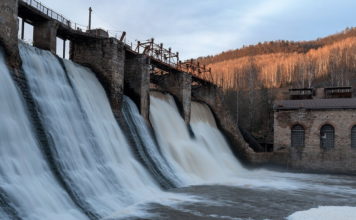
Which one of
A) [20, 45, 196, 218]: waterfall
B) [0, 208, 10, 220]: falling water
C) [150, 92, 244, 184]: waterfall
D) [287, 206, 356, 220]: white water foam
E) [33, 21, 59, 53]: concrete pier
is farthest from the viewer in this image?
[150, 92, 244, 184]: waterfall

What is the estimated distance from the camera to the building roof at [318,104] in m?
33.7

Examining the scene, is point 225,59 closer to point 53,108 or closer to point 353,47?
point 353,47

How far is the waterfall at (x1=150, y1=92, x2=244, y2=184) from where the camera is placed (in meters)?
24.5

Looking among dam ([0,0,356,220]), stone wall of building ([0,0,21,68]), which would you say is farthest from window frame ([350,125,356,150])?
stone wall of building ([0,0,21,68])

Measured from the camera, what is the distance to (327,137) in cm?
3391

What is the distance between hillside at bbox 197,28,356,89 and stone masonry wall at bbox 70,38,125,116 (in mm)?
22447

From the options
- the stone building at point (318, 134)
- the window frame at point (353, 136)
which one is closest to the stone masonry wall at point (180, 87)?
the stone building at point (318, 134)

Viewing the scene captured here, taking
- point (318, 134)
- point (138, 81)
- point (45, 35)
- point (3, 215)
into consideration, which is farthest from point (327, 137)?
point (3, 215)

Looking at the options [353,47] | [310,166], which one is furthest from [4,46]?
[353,47]

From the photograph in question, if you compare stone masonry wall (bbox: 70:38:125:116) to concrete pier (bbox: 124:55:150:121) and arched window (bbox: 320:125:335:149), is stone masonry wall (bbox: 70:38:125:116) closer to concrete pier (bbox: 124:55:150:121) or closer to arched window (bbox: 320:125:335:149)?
concrete pier (bbox: 124:55:150:121)

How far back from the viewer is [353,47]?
330 feet

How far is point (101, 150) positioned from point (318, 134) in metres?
22.5

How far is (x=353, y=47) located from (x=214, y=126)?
3046 inches

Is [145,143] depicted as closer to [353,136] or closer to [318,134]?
[318,134]
